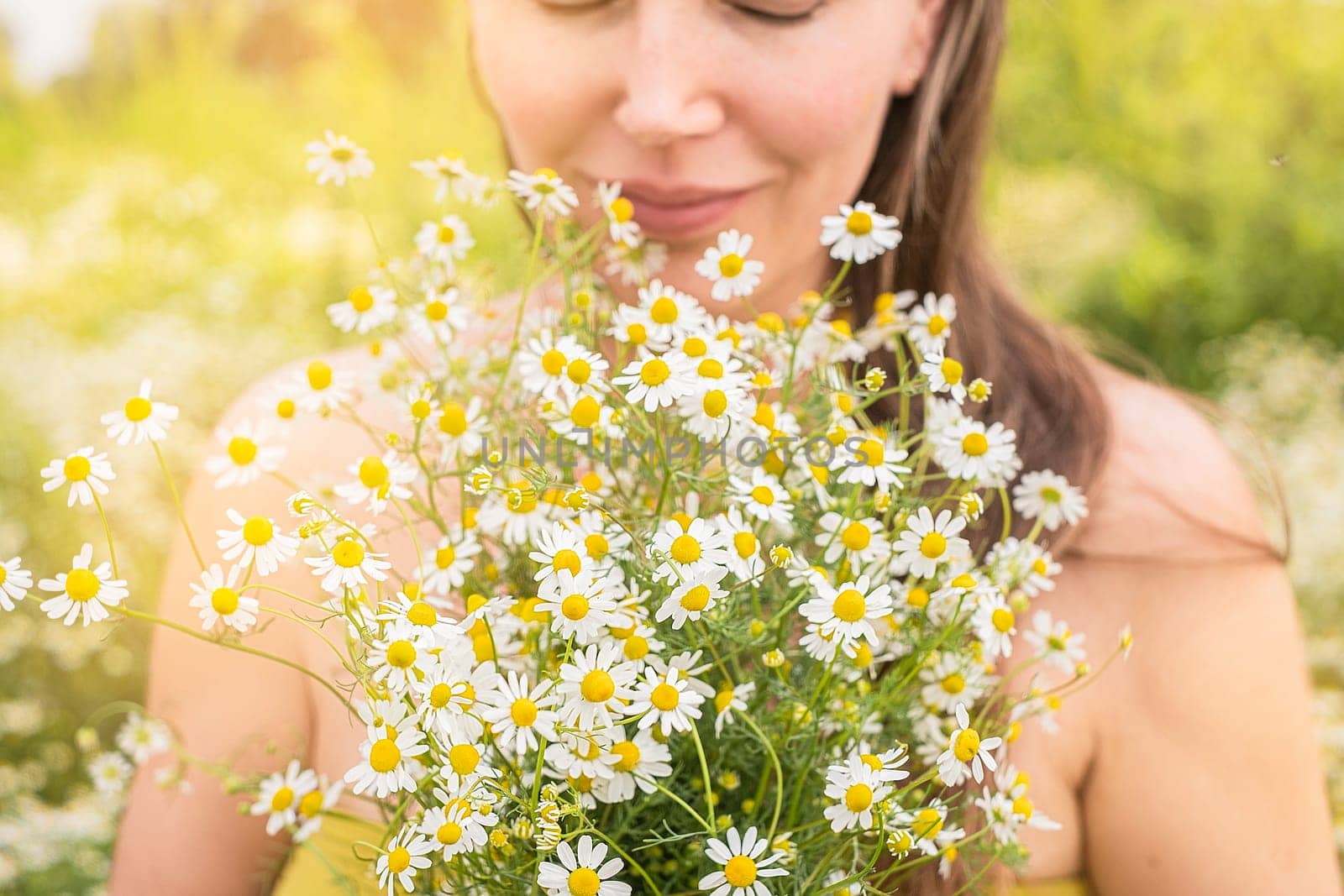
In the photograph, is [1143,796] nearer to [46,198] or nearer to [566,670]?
[566,670]

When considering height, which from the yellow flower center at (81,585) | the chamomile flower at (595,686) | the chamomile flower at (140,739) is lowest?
the chamomile flower at (140,739)

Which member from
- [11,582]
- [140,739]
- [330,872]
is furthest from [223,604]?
[330,872]

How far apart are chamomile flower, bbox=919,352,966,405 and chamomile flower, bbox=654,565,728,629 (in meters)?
0.18

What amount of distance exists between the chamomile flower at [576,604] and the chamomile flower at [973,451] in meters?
0.25

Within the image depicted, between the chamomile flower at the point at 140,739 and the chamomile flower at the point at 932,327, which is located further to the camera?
the chamomile flower at the point at 140,739

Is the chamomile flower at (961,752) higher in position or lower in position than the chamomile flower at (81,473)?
lower

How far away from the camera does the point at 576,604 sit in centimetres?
60

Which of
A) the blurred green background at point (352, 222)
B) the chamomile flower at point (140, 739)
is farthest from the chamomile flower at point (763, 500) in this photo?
the blurred green background at point (352, 222)

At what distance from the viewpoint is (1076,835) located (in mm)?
1367

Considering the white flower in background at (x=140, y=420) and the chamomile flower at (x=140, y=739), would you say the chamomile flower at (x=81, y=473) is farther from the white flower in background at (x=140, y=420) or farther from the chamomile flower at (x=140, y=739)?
the chamomile flower at (x=140, y=739)

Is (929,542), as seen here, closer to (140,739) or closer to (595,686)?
(595,686)

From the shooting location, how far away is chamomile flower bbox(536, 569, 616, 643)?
0.60 metres

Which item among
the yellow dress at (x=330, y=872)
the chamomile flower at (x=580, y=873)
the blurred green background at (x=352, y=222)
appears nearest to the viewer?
the chamomile flower at (x=580, y=873)

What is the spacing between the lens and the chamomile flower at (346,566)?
62cm
